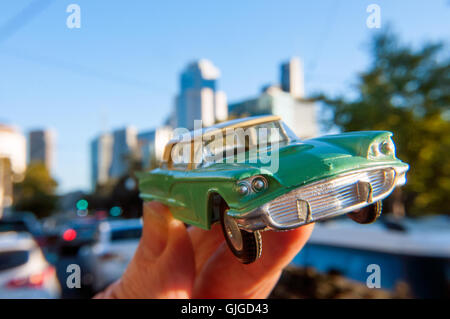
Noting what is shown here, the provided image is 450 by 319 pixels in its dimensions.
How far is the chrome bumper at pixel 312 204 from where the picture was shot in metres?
1.59

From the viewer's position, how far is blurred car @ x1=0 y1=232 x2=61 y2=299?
480cm

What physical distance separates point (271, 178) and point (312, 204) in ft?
0.67

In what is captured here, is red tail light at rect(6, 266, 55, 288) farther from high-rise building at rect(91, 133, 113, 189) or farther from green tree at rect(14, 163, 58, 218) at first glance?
green tree at rect(14, 163, 58, 218)

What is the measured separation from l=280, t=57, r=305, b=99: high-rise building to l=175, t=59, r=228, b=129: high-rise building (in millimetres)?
506

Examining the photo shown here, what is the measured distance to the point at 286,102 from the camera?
264 centimetres

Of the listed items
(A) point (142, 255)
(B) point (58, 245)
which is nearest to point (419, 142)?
(A) point (142, 255)

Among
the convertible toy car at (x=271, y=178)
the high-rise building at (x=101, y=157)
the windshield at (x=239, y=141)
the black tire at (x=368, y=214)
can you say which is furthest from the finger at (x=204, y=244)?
the high-rise building at (x=101, y=157)

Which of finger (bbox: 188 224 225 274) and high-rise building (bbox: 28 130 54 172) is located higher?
high-rise building (bbox: 28 130 54 172)

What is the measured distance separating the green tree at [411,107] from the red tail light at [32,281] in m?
4.36

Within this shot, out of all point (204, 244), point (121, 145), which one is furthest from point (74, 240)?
point (204, 244)

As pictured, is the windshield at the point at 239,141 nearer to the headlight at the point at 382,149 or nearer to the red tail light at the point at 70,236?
the headlight at the point at 382,149

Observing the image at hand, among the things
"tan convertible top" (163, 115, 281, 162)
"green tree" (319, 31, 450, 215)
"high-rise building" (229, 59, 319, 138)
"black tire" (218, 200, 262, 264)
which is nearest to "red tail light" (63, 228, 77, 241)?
"green tree" (319, 31, 450, 215)
